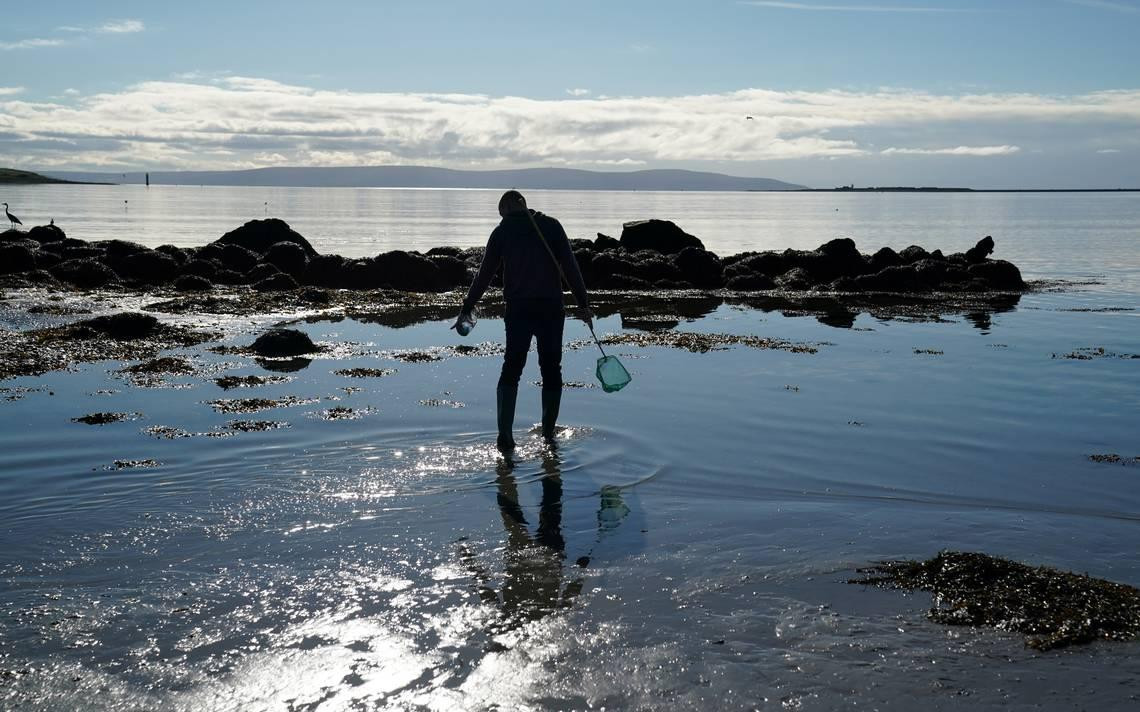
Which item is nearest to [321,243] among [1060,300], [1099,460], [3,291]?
[3,291]

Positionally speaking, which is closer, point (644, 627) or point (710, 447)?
point (644, 627)

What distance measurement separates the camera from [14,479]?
8180 millimetres

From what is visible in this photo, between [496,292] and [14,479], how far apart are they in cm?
1809

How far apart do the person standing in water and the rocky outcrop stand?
54.2ft

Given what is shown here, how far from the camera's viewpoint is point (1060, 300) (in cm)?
2542

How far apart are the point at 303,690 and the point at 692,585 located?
2.28 metres

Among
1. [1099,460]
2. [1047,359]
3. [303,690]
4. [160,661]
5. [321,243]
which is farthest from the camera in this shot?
[321,243]

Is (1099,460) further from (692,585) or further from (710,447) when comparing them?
(692,585)

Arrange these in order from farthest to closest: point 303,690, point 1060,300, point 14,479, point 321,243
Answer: point 321,243 → point 1060,300 → point 14,479 → point 303,690

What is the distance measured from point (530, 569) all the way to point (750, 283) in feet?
75.8

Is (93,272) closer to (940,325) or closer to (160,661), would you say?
(940,325)

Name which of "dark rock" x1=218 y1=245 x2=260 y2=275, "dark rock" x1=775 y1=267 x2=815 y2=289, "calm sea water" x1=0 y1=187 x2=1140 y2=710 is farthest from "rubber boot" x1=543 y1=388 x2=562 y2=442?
"dark rock" x1=218 y1=245 x2=260 y2=275

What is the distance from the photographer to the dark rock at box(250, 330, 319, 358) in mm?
15094

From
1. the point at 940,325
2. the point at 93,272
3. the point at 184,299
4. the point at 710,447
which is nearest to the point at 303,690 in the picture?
the point at 710,447
